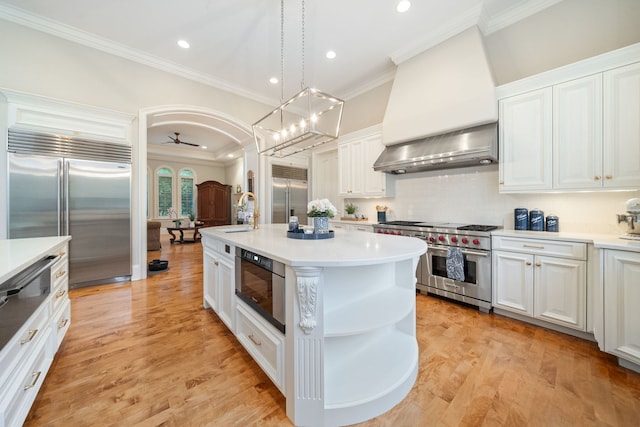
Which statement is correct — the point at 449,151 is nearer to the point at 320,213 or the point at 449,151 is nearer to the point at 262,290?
the point at 320,213

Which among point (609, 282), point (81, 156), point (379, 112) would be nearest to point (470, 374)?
point (609, 282)

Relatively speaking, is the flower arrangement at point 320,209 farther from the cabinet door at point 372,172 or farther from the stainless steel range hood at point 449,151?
the cabinet door at point 372,172

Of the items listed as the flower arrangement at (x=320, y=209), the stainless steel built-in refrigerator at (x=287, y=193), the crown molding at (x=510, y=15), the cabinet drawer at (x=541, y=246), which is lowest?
the cabinet drawer at (x=541, y=246)

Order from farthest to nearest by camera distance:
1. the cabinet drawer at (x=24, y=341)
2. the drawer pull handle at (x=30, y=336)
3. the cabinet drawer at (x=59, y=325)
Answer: the cabinet drawer at (x=59, y=325) → the drawer pull handle at (x=30, y=336) → the cabinet drawer at (x=24, y=341)

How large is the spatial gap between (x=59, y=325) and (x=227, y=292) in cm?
119

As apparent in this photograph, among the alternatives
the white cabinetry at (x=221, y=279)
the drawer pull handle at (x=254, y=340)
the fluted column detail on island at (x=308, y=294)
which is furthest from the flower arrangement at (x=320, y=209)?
the drawer pull handle at (x=254, y=340)

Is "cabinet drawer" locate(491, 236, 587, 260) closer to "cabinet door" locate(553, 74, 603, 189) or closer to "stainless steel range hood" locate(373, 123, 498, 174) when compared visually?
"cabinet door" locate(553, 74, 603, 189)

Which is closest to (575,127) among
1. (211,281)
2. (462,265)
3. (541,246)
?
(541,246)

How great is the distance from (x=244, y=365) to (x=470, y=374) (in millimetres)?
1632

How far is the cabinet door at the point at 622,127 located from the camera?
2008mm

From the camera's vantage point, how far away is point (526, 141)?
8.43 feet

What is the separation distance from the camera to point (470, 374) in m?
1.72

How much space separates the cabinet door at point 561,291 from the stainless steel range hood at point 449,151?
3.99 feet

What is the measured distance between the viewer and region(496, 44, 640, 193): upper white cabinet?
2.04 m
